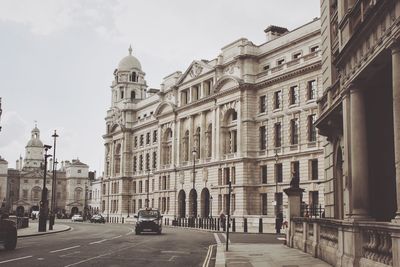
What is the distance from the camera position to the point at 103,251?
21922 millimetres

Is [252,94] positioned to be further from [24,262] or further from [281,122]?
[24,262]

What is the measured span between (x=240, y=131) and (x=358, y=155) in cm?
5015

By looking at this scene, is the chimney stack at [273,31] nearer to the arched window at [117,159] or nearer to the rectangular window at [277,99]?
the rectangular window at [277,99]

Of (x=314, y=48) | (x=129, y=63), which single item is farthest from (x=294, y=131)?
(x=129, y=63)

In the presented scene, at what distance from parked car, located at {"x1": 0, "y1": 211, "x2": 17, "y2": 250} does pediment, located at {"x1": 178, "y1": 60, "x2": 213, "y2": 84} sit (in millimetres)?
51598

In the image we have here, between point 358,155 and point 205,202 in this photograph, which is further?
point 205,202

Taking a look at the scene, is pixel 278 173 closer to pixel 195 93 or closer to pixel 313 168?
pixel 313 168

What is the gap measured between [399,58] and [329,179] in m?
10.8

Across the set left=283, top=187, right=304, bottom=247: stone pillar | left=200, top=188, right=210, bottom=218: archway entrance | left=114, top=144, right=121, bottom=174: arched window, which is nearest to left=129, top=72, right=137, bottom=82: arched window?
left=114, top=144, right=121, bottom=174: arched window

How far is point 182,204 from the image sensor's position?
255ft

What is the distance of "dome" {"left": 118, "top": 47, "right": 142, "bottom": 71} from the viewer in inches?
4222

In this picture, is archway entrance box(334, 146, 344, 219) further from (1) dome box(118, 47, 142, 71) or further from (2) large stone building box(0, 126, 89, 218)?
(2) large stone building box(0, 126, 89, 218)

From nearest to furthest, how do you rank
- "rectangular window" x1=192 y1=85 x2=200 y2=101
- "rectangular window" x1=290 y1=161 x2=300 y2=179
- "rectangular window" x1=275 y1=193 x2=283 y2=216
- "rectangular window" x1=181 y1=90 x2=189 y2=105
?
"rectangular window" x1=290 y1=161 x2=300 y2=179 → "rectangular window" x1=275 y1=193 x2=283 y2=216 → "rectangular window" x1=192 y1=85 x2=200 y2=101 → "rectangular window" x1=181 y1=90 x2=189 y2=105

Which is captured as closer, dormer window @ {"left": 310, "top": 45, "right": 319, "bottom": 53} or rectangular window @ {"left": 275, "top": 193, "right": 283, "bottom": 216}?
dormer window @ {"left": 310, "top": 45, "right": 319, "bottom": 53}
